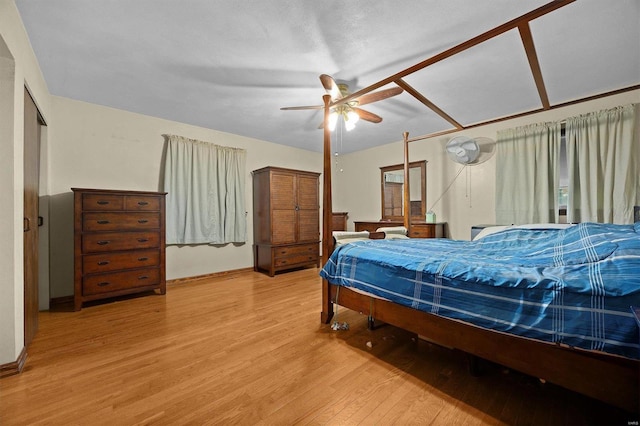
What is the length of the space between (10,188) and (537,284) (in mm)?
2994

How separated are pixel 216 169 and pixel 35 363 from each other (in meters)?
2.94

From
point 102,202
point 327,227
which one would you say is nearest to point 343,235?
point 327,227

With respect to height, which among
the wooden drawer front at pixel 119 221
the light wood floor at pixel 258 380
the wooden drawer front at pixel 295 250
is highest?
the wooden drawer front at pixel 119 221

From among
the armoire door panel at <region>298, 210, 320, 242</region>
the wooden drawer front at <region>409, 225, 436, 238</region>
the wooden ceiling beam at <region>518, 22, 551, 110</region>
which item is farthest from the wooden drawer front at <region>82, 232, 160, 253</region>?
the wooden ceiling beam at <region>518, 22, 551, 110</region>

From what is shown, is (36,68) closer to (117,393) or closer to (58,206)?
(58,206)

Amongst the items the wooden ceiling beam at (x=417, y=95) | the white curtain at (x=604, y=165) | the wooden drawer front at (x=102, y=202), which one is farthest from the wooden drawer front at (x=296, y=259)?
the white curtain at (x=604, y=165)

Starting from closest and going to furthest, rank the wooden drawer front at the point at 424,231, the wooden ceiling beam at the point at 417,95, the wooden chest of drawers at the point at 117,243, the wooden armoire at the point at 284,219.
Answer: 1. the wooden ceiling beam at the point at 417,95
2. the wooden chest of drawers at the point at 117,243
3. the wooden drawer front at the point at 424,231
4. the wooden armoire at the point at 284,219

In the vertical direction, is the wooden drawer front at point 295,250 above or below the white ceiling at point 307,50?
below

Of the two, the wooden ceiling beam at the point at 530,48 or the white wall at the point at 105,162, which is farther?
the white wall at the point at 105,162

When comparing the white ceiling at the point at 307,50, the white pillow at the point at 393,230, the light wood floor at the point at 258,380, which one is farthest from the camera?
the white pillow at the point at 393,230

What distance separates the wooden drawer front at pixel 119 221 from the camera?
9.10 ft

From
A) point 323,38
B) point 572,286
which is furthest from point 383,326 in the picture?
point 323,38

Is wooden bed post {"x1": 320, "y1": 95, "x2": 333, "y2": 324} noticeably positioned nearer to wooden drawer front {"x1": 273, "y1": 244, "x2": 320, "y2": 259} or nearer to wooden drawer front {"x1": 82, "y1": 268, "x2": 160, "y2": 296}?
wooden drawer front {"x1": 273, "y1": 244, "x2": 320, "y2": 259}

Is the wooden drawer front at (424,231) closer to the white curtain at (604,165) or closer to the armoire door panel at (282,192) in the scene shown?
the white curtain at (604,165)
